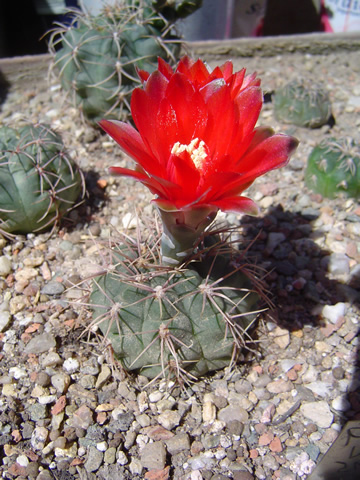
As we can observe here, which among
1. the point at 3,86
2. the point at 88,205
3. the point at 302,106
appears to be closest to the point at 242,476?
the point at 88,205

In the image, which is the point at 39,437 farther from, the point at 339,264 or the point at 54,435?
the point at 339,264

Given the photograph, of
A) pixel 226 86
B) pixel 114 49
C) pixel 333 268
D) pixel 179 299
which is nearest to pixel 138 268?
pixel 179 299

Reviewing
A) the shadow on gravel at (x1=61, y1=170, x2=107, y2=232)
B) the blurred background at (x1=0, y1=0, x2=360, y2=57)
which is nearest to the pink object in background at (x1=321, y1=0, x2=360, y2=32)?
the blurred background at (x1=0, y1=0, x2=360, y2=57)

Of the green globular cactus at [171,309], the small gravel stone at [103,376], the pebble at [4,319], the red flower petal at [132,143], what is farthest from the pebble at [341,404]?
the pebble at [4,319]

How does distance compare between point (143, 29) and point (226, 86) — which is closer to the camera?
point (226, 86)

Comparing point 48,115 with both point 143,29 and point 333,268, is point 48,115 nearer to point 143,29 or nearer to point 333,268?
point 143,29
